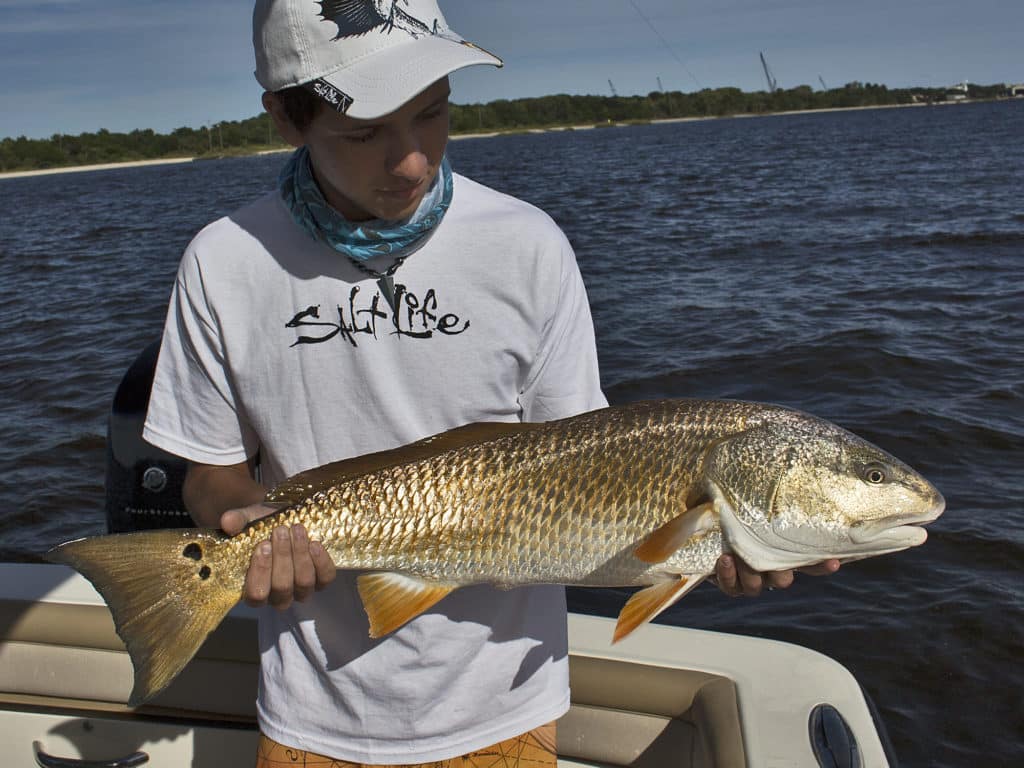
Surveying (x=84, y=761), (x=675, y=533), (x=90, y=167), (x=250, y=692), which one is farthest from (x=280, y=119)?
(x=90, y=167)

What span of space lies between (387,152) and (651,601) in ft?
4.09

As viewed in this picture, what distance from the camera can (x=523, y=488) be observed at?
8.14ft

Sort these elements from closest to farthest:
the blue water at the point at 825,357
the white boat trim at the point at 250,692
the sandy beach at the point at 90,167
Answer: the white boat trim at the point at 250,692
the blue water at the point at 825,357
the sandy beach at the point at 90,167

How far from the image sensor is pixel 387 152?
2234 mm

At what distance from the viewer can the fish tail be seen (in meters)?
2.27

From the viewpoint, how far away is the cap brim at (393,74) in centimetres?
212

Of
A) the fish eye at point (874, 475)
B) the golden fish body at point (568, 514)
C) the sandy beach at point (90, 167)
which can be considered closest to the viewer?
the golden fish body at point (568, 514)

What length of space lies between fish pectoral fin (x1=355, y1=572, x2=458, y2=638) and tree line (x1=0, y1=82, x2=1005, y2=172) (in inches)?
4042

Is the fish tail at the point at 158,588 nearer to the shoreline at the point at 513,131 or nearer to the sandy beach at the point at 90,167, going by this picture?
the shoreline at the point at 513,131

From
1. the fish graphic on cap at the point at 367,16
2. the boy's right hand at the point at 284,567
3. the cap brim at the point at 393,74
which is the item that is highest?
Answer: the fish graphic on cap at the point at 367,16

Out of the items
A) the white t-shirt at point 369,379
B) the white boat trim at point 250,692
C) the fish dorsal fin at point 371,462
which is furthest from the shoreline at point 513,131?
the fish dorsal fin at point 371,462

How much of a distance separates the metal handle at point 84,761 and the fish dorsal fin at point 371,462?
5.44ft

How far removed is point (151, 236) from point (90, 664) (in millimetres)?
29042

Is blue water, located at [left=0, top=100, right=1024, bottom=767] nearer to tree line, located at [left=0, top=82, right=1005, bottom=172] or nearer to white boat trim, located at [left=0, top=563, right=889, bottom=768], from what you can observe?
white boat trim, located at [left=0, top=563, right=889, bottom=768]
